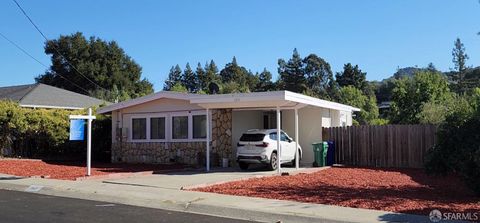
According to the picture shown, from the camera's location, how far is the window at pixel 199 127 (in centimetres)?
2359

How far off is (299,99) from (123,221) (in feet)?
37.2

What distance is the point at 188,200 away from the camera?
12.7 metres

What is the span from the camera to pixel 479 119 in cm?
1298

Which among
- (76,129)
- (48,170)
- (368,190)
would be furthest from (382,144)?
(48,170)

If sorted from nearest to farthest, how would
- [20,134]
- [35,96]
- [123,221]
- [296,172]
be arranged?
[123,221] → [296,172] → [20,134] → [35,96]

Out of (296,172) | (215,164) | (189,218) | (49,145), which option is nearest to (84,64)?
(49,145)

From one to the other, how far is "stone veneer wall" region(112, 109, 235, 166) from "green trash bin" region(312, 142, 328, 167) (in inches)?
143

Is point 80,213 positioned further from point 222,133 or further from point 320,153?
point 320,153

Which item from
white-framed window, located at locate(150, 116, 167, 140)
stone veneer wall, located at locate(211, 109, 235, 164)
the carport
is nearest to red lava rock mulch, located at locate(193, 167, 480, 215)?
the carport

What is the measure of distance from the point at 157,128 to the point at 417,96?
2515 cm

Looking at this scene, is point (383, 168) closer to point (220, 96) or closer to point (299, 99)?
point (299, 99)

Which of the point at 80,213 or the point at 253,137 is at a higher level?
the point at 253,137

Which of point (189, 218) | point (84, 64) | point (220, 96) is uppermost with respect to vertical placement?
point (84, 64)

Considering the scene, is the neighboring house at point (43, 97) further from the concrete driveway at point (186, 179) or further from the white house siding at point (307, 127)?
the concrete driveway at point (186, 179)
